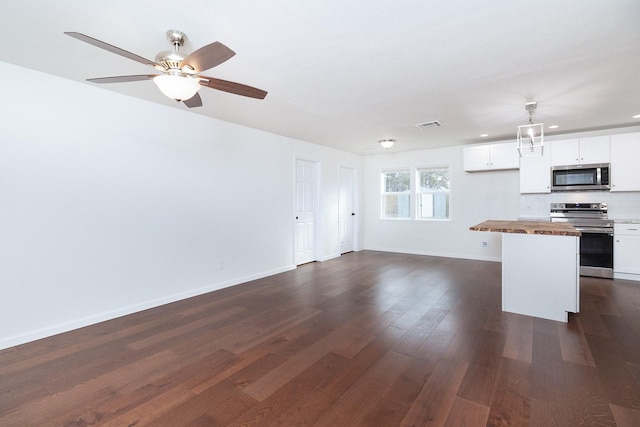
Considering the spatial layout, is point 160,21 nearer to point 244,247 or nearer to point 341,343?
point 341,343

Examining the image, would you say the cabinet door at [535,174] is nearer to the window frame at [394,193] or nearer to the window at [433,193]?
the window at [433,193]

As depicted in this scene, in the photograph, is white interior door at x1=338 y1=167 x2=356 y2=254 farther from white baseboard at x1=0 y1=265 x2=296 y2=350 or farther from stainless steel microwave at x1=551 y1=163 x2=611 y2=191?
stainless steel microwave at x1=551 y1=163 x2=611 y2=191

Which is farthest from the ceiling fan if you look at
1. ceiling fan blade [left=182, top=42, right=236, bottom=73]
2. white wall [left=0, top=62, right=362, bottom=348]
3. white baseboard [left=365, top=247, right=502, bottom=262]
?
white baseboard [left=365, top=247, right=502, bottom=262]

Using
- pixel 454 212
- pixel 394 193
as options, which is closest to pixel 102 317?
pixel 394 193

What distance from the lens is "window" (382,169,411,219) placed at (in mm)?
7148

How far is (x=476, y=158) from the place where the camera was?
19.3 feet

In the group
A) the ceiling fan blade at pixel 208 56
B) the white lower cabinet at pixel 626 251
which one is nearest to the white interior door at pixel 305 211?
the ceiling fan blade at pixel 208 56

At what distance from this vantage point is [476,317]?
3.20 m

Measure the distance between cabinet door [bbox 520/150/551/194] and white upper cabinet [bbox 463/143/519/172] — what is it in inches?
6.6

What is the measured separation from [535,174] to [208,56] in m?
5.77

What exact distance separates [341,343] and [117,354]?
1.91 metres

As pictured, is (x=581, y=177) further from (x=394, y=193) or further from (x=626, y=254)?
(x=394, y=193)

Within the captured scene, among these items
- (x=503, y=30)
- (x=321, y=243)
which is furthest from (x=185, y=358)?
(x=321, y=243)

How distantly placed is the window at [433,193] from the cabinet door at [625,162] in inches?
103
